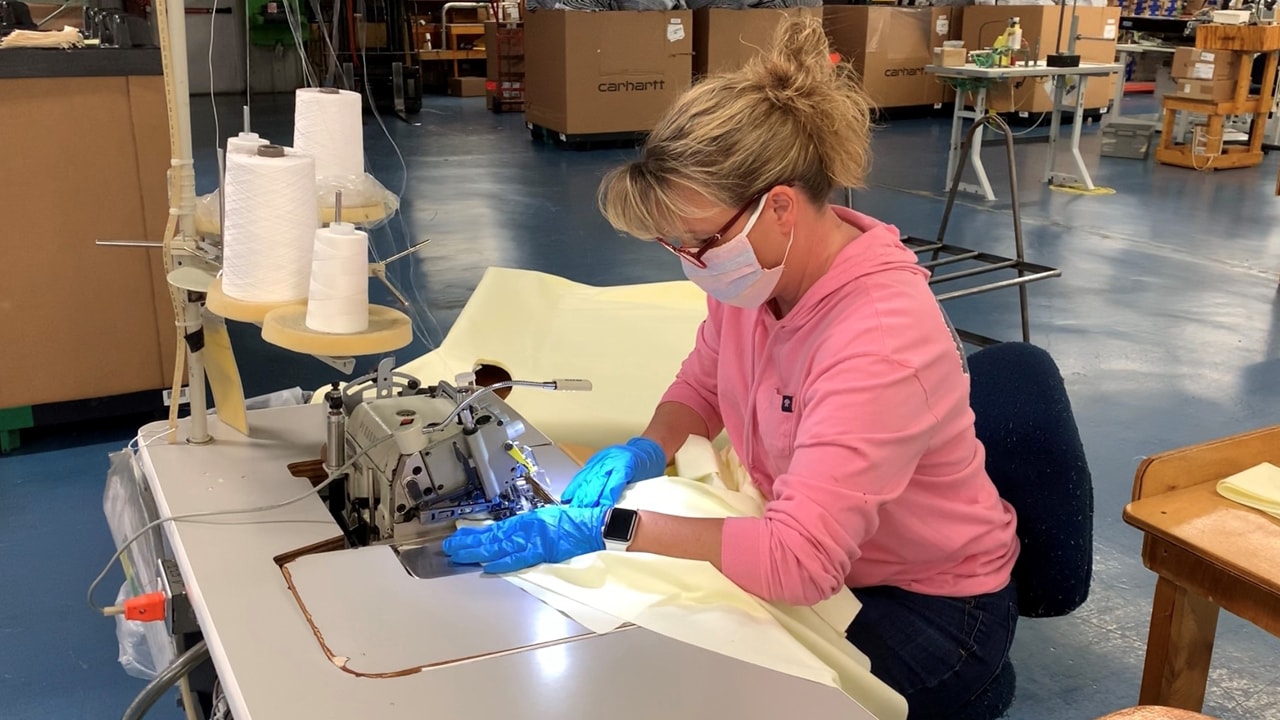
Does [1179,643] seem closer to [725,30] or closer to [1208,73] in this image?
[1208,73]

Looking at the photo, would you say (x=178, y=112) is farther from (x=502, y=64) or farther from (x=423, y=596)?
(x=502, y=64)

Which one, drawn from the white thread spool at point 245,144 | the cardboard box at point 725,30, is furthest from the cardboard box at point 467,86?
the white thread spool at point 245,144

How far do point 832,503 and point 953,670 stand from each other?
1.05 ft

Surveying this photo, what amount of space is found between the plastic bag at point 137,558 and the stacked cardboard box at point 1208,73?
24.4 ft

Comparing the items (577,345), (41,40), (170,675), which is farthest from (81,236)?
(170,675)

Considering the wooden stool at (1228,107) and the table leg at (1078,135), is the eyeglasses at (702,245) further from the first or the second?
the wooden stool at (1228,107)

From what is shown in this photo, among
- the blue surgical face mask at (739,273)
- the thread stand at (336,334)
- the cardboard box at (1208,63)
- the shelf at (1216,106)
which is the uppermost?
the cardboard box at (1208,63)

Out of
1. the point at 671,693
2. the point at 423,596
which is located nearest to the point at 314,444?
the point at 423,596

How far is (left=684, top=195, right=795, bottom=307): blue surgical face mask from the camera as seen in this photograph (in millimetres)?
1267

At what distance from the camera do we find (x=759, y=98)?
1221 millimetres

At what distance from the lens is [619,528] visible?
1180 mm

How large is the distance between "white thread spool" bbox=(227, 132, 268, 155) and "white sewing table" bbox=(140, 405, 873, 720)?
0.44 meters

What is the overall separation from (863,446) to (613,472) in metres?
0.34

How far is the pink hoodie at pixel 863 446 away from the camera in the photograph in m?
1.14
